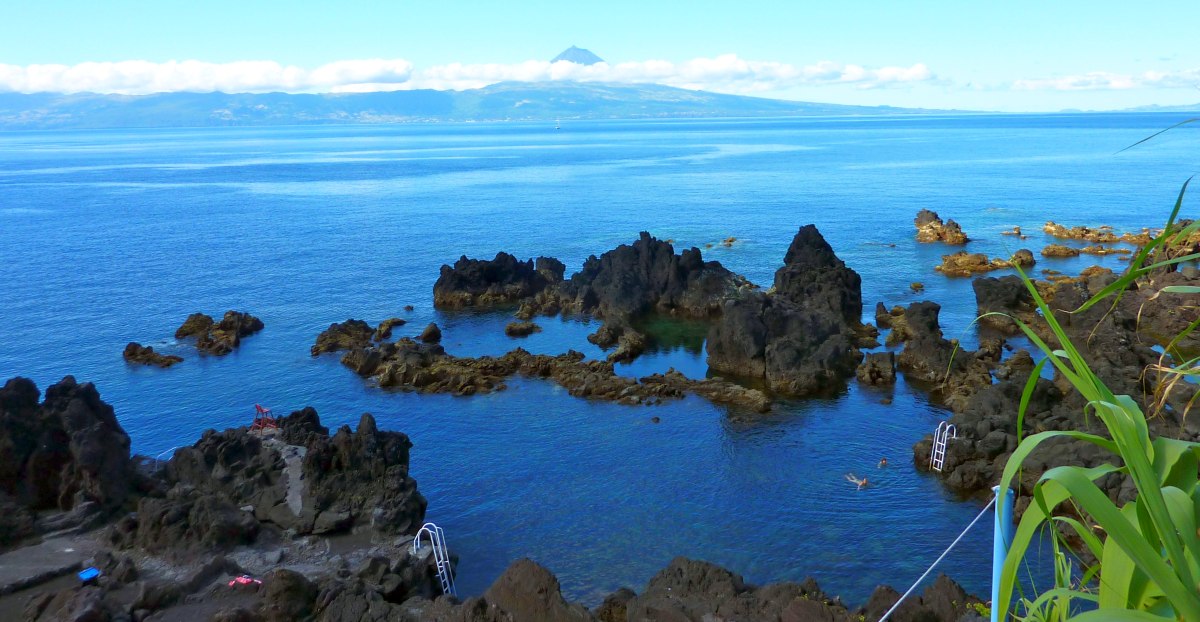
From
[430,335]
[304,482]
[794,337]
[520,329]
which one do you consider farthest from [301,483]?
[794,337]

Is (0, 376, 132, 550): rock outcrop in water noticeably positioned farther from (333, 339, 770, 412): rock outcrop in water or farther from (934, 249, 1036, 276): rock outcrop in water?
(934, 249, 1036, 276): rock outcrop in water

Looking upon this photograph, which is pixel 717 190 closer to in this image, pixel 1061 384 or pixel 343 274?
pixel 343 274

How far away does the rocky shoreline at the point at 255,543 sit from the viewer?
761 inches

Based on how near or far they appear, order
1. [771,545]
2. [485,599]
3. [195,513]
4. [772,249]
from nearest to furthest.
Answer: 1. [485,599]
2. [195,513]
3. [771,545]
4. [772,249]

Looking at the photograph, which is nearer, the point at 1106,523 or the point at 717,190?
the point at 1106,523

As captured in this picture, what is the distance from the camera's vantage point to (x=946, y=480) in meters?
31.5

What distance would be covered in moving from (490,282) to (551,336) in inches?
460

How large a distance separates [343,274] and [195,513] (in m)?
48.8

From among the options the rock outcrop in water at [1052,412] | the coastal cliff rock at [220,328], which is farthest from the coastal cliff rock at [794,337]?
the coastal cliff rock at [220,328]

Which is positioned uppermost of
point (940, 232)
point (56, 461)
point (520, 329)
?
point (940, 232)

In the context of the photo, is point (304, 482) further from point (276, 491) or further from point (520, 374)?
point (520, 374)

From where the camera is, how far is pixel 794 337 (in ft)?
146

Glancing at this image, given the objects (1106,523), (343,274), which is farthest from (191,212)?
(1106,523)

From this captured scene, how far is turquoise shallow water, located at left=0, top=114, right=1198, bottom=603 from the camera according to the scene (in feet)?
94.7
